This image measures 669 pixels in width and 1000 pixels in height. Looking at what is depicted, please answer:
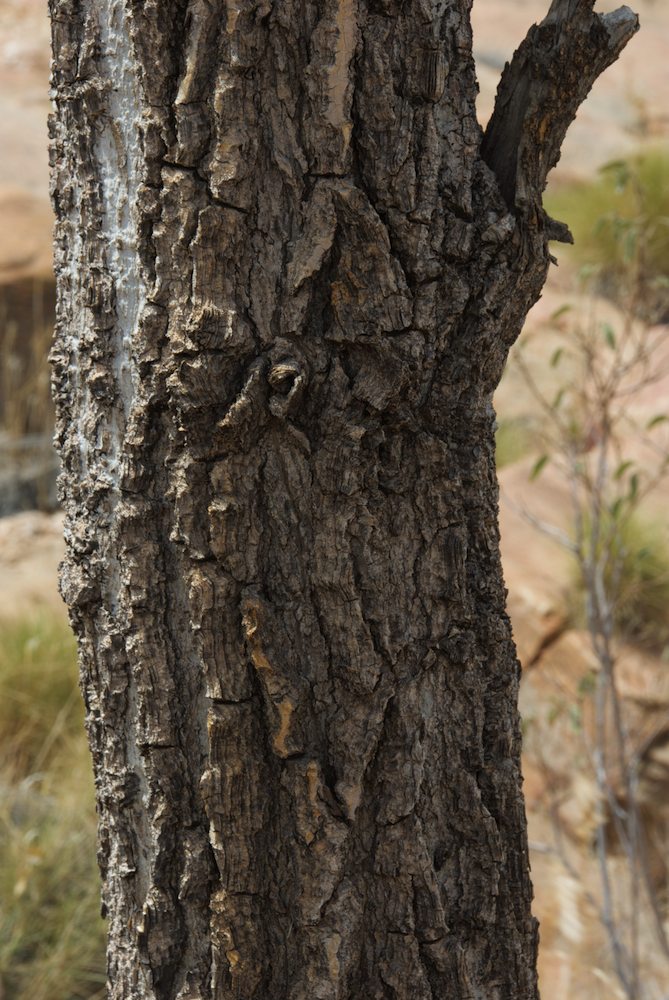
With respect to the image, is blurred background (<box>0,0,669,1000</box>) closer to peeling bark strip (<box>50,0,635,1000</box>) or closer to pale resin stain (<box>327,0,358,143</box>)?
peeling bark strip (<box>50,0,635,1000</box>)

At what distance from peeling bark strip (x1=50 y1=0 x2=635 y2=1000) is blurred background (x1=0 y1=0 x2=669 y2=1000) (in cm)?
128

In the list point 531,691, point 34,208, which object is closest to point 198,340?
point 531,691

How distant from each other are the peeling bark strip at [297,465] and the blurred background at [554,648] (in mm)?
1280

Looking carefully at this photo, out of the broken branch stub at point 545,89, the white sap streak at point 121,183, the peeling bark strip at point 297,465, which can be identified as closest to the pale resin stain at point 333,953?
the peeling bark strip at point 297,465

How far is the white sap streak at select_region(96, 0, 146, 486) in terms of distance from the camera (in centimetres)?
93

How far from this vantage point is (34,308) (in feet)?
18.9

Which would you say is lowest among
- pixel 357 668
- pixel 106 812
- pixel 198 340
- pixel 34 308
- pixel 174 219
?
pixel 106 812

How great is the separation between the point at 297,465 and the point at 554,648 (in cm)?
300

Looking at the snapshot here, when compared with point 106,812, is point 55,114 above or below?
above

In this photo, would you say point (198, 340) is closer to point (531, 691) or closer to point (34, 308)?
point (531, 691)

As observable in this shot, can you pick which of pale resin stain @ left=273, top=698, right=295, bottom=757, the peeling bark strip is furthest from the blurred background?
pale resin stain @ left=273, top=698, right=295, bottom=757

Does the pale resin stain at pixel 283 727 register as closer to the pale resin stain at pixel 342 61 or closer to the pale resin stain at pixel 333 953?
the pale resin stain at pixel 333 953

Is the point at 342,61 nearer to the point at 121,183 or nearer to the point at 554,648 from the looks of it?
the point at 121,183

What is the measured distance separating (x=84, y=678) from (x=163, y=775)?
0.15 meters
